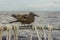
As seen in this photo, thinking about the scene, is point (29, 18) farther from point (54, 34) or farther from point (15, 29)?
point (54, 34)

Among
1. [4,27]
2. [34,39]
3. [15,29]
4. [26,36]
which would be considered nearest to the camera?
[4,27]

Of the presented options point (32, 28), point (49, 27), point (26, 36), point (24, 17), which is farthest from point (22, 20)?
point (26, 36)

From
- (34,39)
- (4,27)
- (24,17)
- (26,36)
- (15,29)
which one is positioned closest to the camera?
(4,27)

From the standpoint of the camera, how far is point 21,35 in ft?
31.7

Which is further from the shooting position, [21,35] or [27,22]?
[21,35]

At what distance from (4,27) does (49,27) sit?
118 centimetres

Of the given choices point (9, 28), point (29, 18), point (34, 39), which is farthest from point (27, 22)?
point (34, 39)

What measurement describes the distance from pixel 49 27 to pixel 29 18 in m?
1.02

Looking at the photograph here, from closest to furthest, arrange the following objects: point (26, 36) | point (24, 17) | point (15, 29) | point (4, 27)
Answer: point (4, 27) → point (15, 29) → point (24, 17) → point (26, 36)

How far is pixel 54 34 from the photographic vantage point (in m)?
→ 9.57

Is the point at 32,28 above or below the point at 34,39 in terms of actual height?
above

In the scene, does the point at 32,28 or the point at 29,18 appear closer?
the point at 32,28

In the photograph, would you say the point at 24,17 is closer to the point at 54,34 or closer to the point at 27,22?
the point at 27,22

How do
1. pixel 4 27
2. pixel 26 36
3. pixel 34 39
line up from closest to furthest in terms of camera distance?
pixel 4 27
pixel 34 39
pixel 26 36
